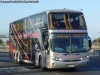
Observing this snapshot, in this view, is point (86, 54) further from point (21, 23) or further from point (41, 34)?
point (21, 23)

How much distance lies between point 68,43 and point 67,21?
1509 mm

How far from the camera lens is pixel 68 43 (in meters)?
20.5

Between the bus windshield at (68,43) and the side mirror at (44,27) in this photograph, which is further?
the side mirror at (44,27)

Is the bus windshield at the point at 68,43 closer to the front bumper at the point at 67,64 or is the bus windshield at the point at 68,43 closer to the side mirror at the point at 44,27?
the front bumper at the point at 67,64

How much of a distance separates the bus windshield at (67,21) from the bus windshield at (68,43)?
0.63 meters

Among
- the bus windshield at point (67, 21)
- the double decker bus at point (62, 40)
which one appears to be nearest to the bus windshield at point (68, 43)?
the double decker bus at point (62, 40)

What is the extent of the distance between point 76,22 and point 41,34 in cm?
262

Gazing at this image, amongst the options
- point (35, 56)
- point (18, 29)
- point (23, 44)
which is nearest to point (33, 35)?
point (35, 56)

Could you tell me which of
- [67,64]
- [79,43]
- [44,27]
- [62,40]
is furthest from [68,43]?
[44,27]

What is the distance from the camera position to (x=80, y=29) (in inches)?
828

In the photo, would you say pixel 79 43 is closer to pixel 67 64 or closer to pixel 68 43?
pixel 68 43

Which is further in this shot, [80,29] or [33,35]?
[33,35]

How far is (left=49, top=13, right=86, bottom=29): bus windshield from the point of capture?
814 inches

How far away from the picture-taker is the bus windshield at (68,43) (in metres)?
20.3
